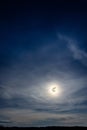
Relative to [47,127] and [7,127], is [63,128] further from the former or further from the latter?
[7,127]

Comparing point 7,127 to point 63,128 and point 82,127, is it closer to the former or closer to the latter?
point 63,128

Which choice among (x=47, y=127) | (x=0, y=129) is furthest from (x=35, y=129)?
(x=0, y=129)

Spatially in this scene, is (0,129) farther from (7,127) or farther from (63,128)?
(63,128)

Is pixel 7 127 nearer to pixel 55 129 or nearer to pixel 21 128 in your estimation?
pixel 21 128

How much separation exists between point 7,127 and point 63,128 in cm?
1116

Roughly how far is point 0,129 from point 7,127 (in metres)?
2.39

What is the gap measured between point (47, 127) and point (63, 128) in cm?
332

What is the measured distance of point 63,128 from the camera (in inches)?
2270

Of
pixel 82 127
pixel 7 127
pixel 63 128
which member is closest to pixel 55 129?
pixel 63 128

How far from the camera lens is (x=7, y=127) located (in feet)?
192

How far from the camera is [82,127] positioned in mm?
57594

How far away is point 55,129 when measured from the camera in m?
57.3

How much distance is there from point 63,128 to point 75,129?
241cm

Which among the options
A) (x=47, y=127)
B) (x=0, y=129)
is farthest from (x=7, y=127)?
(x=47, y=127)
